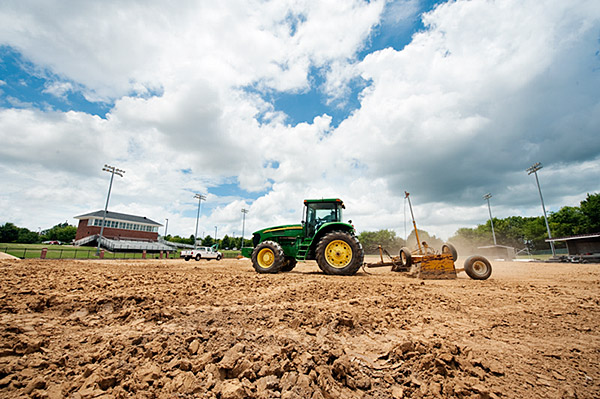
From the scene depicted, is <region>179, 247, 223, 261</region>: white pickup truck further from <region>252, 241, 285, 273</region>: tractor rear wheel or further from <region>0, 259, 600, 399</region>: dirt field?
<region>0, 259, 600, 399</region>: dirt field

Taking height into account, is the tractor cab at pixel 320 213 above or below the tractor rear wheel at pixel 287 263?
above

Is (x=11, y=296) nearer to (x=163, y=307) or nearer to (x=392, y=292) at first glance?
(x=163, y=307)

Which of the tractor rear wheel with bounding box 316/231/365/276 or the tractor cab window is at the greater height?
the tractor cab window

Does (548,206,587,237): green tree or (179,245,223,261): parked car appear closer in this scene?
(179,245,223,261): parked car

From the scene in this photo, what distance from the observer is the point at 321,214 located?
376 inches

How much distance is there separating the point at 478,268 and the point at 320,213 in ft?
17.7

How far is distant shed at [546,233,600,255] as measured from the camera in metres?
26.5

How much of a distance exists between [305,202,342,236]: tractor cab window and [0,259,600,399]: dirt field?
17.2 ft

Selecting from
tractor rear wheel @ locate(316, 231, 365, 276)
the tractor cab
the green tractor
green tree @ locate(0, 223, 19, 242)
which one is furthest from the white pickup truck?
green tree @ locate(0, 223, 19, 242)

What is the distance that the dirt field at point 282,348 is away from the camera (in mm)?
1962

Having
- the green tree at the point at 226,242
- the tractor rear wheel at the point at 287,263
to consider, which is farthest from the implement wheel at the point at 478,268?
the green tree at the point at 226,242

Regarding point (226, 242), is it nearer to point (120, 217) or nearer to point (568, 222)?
point (120, 217)

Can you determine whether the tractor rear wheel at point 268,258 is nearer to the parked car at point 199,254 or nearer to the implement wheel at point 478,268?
the implement wheel at point 478,268

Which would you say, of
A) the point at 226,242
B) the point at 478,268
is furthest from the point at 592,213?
the point at 226,242
